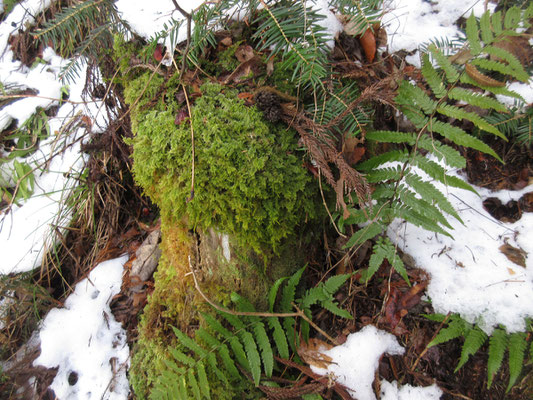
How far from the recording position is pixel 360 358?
2.16m

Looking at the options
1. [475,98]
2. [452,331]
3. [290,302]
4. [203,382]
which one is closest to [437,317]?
[452,331]

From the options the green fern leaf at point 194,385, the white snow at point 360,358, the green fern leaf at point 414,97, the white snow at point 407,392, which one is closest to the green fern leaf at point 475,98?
the green fern leaf at point 414,97

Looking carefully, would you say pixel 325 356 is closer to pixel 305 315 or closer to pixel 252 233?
pixel 305 315

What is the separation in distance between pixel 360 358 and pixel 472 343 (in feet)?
2.27

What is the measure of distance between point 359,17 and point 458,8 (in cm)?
186

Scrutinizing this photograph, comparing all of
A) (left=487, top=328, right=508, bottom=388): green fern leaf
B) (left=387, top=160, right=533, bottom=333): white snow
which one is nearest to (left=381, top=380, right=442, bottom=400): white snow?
(left=487, top=328, right=508, bottom=388): green fern leaf

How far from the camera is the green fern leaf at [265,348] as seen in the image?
2045 millimetres

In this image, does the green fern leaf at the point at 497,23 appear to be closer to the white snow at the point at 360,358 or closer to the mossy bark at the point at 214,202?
the mossy bark at the point at 214,202

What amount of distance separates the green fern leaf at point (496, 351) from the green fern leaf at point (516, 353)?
0.13ft

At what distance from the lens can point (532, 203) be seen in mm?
2441

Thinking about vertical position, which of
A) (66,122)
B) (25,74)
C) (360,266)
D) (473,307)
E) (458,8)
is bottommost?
(473,307)

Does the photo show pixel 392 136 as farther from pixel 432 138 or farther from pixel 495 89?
pixel 495 89

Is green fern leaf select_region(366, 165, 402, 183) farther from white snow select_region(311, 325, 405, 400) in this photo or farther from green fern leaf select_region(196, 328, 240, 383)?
green fern leaf select_region(196, 328, 240, 383)

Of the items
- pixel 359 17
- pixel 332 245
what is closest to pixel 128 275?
pixel 332 245
